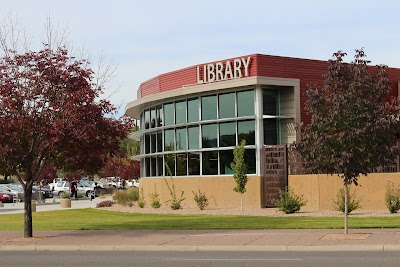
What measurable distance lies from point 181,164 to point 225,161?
301 centimetres

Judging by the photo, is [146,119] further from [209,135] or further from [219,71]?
[219,71]

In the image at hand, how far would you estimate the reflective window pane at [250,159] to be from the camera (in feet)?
104

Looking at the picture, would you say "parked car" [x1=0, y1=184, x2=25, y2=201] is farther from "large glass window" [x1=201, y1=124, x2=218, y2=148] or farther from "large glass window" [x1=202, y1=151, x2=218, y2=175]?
"large glass window" [x1=201, y1=124, x2=218, y2=148]

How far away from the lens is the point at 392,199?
26781 millimetres

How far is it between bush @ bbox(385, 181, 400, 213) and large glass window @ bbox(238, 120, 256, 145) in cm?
681

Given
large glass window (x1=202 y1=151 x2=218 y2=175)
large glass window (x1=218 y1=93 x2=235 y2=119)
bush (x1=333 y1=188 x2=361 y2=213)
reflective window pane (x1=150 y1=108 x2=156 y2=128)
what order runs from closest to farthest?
bush (x1=333 y1=188 x2=361 y2=213)
large glass window (x1=218 y1=93 x2=235 y2=119)
large glass window (x1=202 y1=151 x2=218 y2=175)
reflective window pane (x1=150 y1=108 x2=156 y2=128)

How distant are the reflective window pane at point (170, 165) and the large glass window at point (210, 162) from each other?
2390 millimetres

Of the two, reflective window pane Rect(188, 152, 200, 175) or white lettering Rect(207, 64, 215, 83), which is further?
reflective window pane Rect(188, 152, 200, 175)

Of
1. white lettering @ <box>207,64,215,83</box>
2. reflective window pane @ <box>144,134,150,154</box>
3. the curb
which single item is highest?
white lettering @ <box>207,64,215,83</box>

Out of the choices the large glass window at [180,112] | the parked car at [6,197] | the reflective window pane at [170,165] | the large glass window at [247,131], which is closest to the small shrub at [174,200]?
the reflective window pane at [170,165]

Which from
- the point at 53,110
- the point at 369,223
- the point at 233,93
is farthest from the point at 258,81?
the point at 53,110

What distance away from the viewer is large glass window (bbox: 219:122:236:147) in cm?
3222
